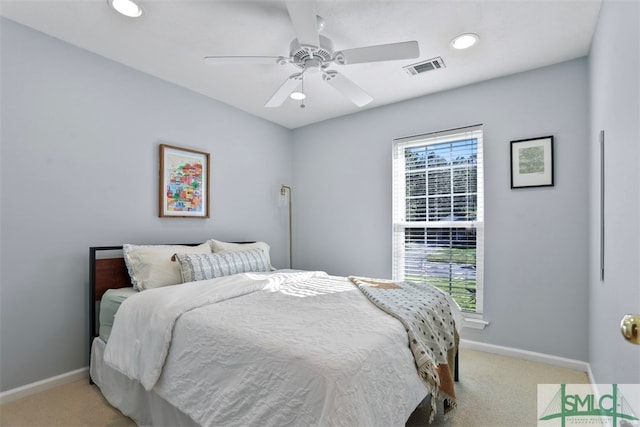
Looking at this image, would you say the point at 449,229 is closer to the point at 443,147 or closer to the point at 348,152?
the point at 443,147

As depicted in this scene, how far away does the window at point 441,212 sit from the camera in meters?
3.22

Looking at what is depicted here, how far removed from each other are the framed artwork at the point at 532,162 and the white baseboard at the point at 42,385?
398 centimetres

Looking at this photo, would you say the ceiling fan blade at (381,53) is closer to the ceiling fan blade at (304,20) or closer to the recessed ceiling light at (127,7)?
the ceiling fan blade at (304,20)

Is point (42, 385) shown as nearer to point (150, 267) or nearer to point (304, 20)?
point (150, 267)

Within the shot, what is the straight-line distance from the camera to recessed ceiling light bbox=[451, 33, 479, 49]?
239 centimetres

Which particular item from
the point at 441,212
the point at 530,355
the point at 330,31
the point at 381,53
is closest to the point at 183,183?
the point at 330,31

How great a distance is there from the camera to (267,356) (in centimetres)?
136

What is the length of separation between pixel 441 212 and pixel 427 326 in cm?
181

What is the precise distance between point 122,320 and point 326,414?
1616 millimetres

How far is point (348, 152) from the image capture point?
4.09 m

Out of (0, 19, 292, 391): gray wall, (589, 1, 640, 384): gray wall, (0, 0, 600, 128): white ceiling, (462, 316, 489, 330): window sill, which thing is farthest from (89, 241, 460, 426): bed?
(0, 0, 600, 128): white ceiling

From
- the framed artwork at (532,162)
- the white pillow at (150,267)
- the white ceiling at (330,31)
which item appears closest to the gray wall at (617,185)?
the white ceiling at (330,31)

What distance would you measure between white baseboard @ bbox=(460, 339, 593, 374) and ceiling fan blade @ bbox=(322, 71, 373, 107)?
8.32 feet

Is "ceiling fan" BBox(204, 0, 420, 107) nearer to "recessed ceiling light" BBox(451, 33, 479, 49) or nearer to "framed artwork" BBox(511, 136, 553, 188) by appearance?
"recessed ceiling light" BBox(451, 33, 479, 49)
